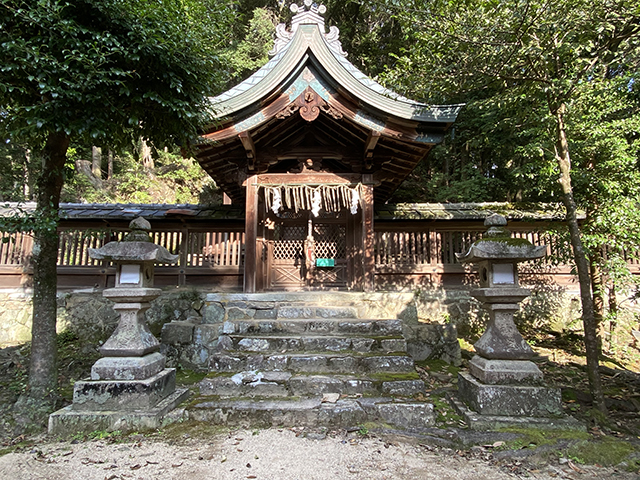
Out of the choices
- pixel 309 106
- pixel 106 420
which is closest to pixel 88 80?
pixel 106 420

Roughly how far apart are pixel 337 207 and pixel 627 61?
211 inches

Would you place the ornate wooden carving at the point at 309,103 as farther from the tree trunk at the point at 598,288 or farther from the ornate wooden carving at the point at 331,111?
the tree trunk at the point at 598,288

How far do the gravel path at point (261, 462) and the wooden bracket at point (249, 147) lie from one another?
4.99 m

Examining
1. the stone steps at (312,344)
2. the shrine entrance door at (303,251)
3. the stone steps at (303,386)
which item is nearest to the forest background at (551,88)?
the stone steps at (303,386)

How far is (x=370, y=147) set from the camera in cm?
694

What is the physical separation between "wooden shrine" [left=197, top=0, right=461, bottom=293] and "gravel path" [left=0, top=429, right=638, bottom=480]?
363 centimetres

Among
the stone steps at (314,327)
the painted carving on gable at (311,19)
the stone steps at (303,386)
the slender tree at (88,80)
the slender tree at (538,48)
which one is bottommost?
the stone steps at (303,386)

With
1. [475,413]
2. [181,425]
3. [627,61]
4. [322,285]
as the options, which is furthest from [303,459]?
[627,61]

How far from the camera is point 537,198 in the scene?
11.1m

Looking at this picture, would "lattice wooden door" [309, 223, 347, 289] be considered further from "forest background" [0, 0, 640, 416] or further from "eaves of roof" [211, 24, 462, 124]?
"forest background" [0, 0, 640, 416]

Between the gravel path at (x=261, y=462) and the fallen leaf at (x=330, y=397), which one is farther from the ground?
the fallen leaf at (x=330, y=397)

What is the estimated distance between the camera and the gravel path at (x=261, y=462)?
9.98 feet

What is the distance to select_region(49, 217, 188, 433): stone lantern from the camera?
→ 3934 millimetres

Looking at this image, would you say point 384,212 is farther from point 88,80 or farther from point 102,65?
point 88,80
